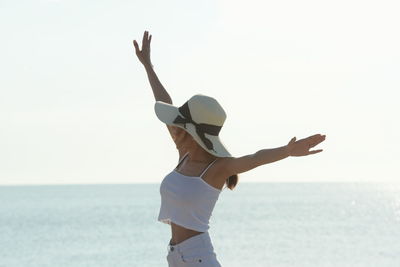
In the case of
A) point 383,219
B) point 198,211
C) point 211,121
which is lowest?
point 383,219

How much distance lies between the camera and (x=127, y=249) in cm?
4041

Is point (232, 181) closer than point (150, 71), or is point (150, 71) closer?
point (232, 181)

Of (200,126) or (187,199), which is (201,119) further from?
(187,199)

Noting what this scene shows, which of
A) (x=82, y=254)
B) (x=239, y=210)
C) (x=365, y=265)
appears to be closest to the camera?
(x=365, y=265)

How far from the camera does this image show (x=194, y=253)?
20.0 feet

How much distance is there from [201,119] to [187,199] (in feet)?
1.52

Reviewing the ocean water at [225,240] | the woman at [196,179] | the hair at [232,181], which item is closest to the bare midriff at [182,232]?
the woman at [196,179]

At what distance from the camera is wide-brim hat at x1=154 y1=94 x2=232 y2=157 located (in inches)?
241

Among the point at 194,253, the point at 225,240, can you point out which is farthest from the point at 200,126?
the point at 225,240

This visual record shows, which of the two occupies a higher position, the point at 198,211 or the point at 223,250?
the point at 198,211

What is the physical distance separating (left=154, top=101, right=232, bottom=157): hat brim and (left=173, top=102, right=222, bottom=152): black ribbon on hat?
17 mm

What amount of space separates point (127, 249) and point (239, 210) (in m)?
35.6

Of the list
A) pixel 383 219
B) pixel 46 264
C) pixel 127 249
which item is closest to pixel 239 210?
pixel 383 219

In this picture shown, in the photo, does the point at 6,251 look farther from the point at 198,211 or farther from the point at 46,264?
the point at 198,211
